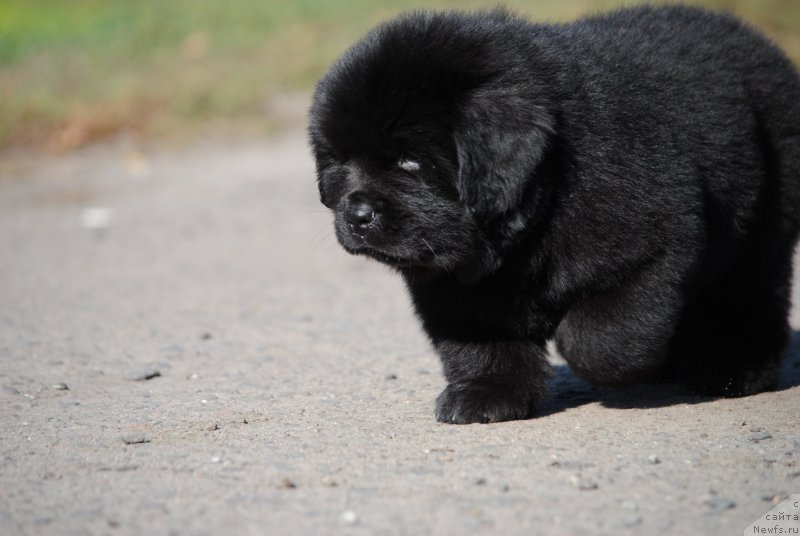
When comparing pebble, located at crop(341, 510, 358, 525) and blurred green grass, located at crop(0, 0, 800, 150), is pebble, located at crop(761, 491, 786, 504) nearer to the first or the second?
pebble, located at crop(341, 510, 358, 525)

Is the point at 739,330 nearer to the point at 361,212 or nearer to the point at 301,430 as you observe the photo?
the point at 361,212

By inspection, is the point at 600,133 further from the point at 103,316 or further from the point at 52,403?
the point at 103,316

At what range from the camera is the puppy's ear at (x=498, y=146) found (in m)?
4.00

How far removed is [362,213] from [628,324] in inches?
46.9

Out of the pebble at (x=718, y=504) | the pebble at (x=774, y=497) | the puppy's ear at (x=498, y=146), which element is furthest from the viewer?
the puppy's ear at (x=498, y=146)

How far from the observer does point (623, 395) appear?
16.1 ft

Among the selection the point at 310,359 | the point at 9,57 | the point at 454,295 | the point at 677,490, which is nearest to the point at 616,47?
the point at 454,295

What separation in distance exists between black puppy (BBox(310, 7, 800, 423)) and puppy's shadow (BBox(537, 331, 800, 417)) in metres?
0.40

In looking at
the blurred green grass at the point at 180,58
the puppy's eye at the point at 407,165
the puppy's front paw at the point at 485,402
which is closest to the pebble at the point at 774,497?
the puppy's front paw at the point at 485,402

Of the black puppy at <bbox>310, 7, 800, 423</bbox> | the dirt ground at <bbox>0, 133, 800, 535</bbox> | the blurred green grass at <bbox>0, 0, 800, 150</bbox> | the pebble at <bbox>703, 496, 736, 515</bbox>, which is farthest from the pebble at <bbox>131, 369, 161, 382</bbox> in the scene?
the blurred green grass at <bbox>0, 0, 800, 150</bbox>

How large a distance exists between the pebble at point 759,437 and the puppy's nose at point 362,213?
176 cm

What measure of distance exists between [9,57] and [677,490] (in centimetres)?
1742

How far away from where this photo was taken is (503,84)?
4098 millimetres

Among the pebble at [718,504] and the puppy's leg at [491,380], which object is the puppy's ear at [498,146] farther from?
the pebble at [718,504]
